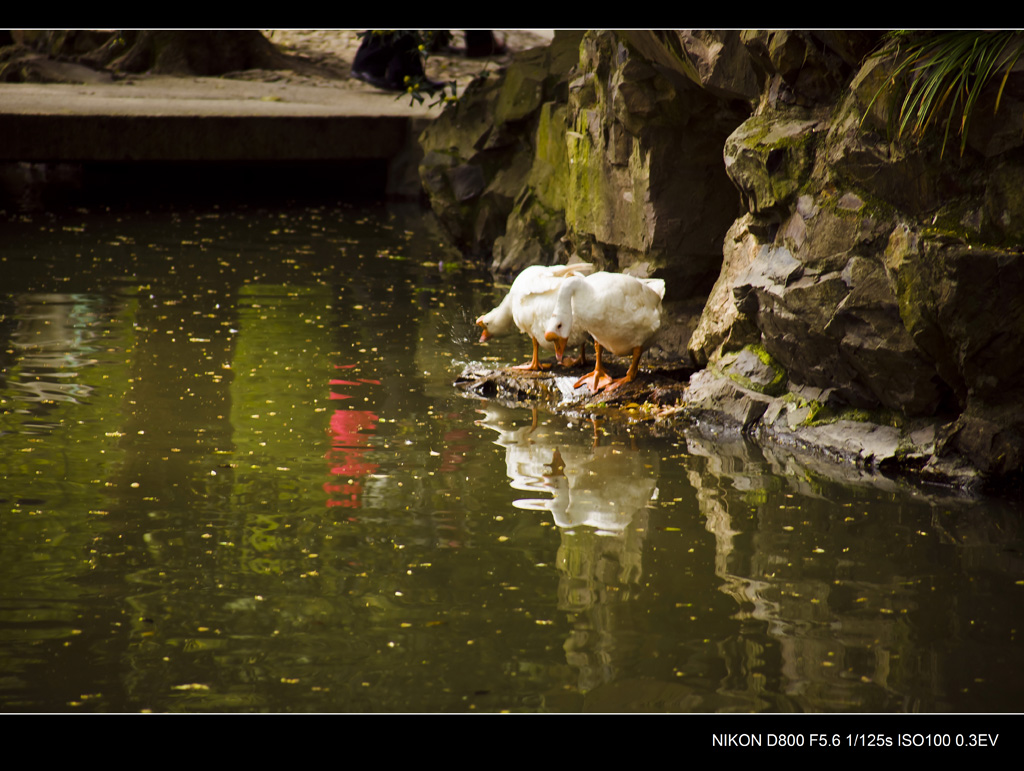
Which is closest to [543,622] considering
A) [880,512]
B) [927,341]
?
[880,512]

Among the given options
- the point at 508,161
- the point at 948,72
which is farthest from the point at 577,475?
the point at 508,161

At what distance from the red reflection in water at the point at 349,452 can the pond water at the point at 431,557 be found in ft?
0.07

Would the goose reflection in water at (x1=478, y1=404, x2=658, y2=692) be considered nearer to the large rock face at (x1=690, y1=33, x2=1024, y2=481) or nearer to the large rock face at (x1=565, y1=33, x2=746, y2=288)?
the large rock face at (x1=690, y1=33, x2=1024, y2=481)

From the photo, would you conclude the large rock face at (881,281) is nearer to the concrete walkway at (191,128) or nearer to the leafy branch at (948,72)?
the leafy branch at (948,72)

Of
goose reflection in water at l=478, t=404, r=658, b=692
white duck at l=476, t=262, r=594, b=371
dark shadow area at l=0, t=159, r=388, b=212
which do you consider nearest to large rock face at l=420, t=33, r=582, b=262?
white duck at l=476, t=262, r=594, b=371

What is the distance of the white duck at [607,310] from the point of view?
22.3ft

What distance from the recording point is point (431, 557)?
4.71m

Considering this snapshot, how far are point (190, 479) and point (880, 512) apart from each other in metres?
3.41

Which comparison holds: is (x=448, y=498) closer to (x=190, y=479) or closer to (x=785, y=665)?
(x=190, y=479)

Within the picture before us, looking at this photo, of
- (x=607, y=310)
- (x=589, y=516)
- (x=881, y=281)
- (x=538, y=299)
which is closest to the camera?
(x=589, y=516)

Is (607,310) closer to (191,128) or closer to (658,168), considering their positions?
(658,168)

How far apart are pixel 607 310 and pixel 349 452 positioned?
1860 mm

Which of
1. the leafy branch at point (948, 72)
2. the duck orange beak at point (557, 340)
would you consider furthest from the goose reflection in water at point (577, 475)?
the leafy branch at point (948, 72)

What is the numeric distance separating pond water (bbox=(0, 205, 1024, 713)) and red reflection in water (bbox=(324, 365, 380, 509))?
0.9 inches
